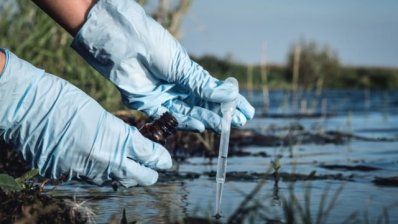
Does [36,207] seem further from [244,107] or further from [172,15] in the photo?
[172,15]

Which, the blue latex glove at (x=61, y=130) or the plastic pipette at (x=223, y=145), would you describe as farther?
the plastic pipette at (x=223, y=145)

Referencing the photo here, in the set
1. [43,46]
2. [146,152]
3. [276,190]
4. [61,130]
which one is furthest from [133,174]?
[43,46]

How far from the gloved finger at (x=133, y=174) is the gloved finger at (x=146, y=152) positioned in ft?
0.10

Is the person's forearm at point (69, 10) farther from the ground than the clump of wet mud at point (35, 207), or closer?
farther from the ground

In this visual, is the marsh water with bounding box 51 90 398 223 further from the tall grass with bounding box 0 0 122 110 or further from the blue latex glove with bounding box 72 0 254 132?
the tall grass with bounding box 0 0 122 110

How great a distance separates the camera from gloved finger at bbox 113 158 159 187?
11.6 feet

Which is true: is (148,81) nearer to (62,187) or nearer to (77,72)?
(62,187)

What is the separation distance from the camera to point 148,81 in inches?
145

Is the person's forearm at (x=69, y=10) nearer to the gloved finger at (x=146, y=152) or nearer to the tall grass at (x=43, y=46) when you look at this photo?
the gloved finger at (x=146, y=152)

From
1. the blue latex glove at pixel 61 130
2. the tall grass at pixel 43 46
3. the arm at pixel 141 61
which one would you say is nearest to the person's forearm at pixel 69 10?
the arm at pixel 141 61

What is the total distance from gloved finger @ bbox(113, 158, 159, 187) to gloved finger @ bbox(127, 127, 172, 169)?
0.03 m

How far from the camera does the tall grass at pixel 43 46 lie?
8516 millimetres

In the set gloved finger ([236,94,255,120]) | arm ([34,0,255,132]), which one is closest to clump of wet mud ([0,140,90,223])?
arm ([34,0,255,132])

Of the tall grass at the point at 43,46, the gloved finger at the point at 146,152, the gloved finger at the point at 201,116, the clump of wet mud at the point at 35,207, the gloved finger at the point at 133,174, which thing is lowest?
the clump of wet mud at the point at 35,207
